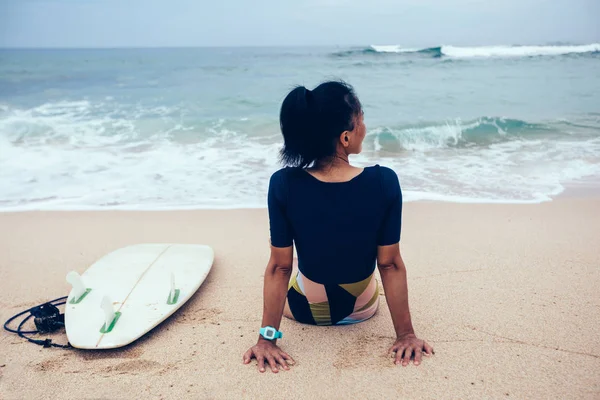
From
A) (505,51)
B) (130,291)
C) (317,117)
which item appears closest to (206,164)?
(130,291)

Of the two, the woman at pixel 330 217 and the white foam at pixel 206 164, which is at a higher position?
the woman at pixel 330 217

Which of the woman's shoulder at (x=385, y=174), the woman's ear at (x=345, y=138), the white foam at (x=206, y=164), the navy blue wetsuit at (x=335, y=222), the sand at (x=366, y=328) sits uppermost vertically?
the woman's ear at (x=345, y=138)

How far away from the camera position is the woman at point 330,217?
1.88 m

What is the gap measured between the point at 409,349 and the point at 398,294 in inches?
10.1

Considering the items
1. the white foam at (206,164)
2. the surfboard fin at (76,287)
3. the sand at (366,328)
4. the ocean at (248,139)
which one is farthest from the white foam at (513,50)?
the surfboard fin at (76,287)

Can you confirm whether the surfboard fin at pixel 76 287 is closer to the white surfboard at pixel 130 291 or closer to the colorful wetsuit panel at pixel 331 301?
the white surfboard at pixel 130 291

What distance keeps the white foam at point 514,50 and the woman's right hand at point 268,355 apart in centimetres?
2932

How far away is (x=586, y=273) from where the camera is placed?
3020mm

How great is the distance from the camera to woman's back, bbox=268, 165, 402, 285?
2.02 m

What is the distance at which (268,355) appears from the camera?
2.17 m

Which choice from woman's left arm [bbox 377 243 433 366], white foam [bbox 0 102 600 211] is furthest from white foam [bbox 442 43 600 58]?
woman's left arm [bbox 377 243 433 366]

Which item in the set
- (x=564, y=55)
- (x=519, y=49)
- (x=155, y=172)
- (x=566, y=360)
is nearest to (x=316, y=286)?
(x=566, y=360)

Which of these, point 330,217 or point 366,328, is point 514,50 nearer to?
Answer: point 366,328

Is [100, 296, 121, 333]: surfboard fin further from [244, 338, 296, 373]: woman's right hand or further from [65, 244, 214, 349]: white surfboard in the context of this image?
[244, 338, 296, 373]: woman's right hand
